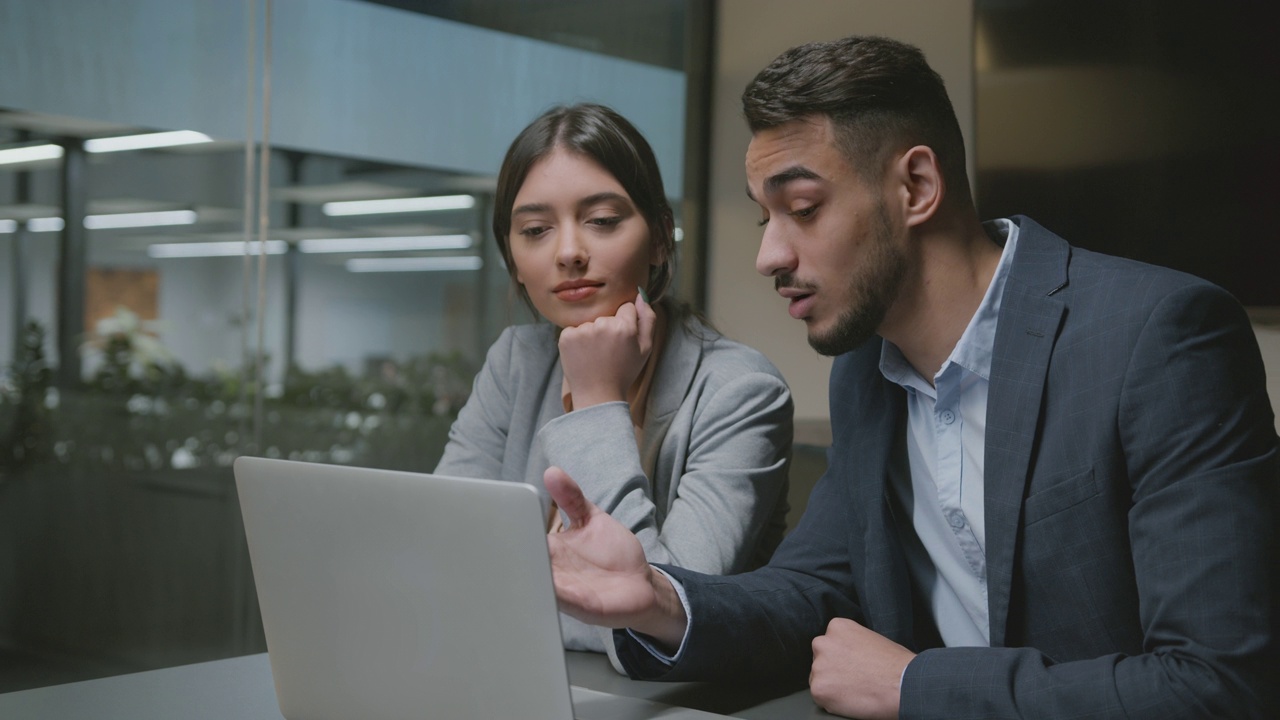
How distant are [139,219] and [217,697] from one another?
2.14 m

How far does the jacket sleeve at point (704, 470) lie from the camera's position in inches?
50.3

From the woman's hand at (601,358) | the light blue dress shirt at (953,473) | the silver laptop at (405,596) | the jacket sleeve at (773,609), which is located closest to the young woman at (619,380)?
the woman's hand at (601,358)

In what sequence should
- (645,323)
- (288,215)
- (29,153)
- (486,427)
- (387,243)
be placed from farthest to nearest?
(387,243)
(288,215)
(29,153)
(486,427)
(645,323)

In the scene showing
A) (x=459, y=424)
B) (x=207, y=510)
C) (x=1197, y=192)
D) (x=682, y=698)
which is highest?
(x=1197, y=192)

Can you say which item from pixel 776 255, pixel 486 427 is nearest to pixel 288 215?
pixel 486 427

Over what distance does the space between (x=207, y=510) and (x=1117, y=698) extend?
2515 mm

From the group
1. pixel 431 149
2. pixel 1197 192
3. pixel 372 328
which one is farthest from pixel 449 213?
pixel 1197 192

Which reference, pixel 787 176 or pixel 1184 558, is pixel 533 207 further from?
pixel 1184 558

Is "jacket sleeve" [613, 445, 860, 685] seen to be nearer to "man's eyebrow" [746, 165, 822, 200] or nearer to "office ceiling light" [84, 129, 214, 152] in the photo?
"man's eyebrow" [746, 165, 822, 200]

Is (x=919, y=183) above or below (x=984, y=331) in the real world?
above

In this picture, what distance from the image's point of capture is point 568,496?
3.15 feet

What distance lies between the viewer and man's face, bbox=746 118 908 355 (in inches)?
44.8

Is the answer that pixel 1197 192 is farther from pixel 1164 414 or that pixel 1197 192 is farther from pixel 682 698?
pixel 682 698

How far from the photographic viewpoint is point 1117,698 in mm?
863
